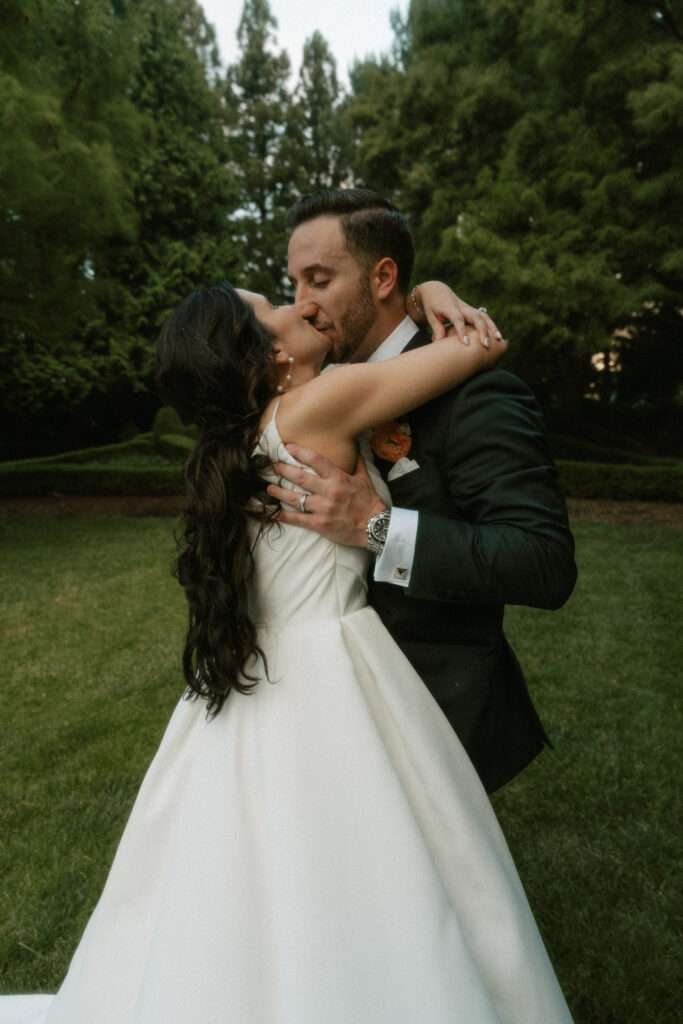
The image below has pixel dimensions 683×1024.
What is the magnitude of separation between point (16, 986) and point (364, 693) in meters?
1.95

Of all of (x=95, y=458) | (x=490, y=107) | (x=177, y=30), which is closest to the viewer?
(x=490, y=107)

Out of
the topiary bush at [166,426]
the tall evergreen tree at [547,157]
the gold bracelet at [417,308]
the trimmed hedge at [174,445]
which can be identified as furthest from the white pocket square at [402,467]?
the topiary bush at [166,426]

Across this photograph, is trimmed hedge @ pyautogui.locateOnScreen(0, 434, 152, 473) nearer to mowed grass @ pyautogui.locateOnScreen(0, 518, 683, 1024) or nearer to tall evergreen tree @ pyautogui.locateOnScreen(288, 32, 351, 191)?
mowed grass @ pyautogui.locateOnScreen(0, 518, 683, 1024)

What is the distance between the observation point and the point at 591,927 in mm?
2873

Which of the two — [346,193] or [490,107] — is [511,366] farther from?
[346,193]

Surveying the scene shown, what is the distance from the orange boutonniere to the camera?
1.90 metres

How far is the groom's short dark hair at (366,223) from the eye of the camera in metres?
2.17

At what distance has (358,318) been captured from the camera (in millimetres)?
2174

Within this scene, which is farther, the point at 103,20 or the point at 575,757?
the point at 103,20

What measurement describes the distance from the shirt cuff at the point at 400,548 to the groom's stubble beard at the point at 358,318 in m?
0.73

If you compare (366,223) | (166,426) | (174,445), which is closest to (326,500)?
(366,223)

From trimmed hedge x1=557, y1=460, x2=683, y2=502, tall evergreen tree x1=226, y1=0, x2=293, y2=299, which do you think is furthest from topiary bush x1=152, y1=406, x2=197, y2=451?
tall evergreen tree x1=226, y1=0, x2=293, y2=299

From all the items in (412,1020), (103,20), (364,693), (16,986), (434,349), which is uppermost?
(103,20)

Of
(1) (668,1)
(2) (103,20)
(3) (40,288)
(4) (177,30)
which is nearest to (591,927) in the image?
(3) (40,288)
